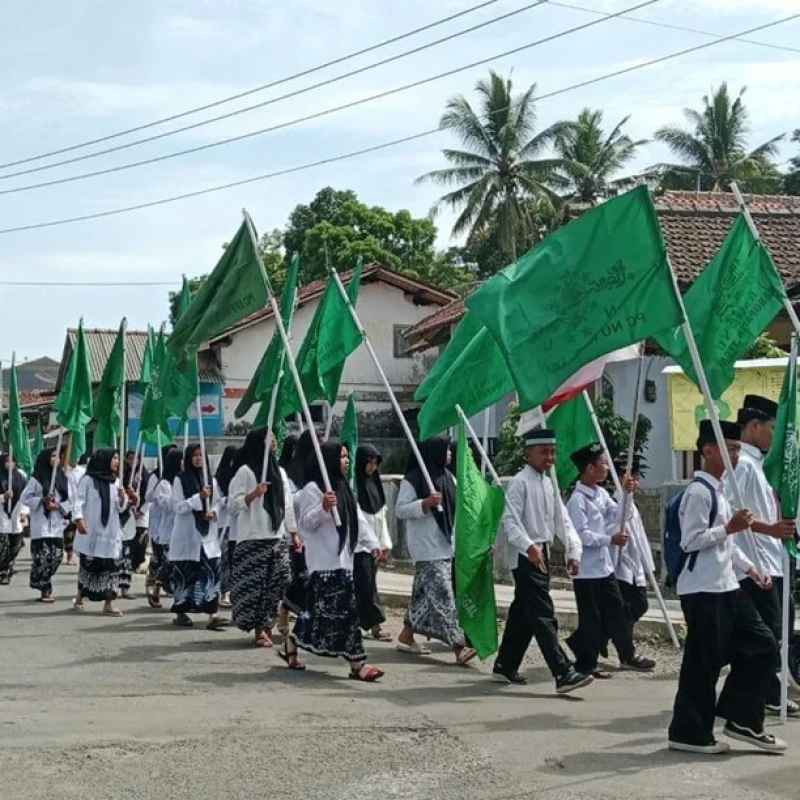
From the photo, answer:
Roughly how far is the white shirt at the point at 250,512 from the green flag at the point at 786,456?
432 centimetres

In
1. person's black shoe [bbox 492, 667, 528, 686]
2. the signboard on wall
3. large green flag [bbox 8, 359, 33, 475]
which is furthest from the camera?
large green flag [bbox 8, 359, 33, 475]

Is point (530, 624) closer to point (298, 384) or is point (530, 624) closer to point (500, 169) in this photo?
point (298, 384)

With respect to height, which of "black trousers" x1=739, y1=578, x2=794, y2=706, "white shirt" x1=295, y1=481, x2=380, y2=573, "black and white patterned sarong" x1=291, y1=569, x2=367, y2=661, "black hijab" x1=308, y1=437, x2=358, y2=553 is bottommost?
"black and white patterned sarong" x1=291, y1=569, x2=367, y2=661

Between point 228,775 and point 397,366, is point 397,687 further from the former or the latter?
point 397,366

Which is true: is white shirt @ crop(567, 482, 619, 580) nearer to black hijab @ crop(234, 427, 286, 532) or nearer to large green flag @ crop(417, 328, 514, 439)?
large green flag @ crop(417, 328, 514, 439)

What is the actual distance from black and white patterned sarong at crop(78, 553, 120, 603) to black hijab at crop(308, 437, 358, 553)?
4.50m

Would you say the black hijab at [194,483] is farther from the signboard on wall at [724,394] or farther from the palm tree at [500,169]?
the palm tree at [500,169]

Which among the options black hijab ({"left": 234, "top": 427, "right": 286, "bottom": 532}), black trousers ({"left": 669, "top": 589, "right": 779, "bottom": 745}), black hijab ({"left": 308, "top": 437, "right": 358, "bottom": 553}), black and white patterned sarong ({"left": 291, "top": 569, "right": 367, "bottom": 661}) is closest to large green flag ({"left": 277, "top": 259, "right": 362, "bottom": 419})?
black hijab ({"left": 234, "top": 427, "right": 286, "bottom": 532})

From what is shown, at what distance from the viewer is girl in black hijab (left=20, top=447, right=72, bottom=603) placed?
15.6 meters

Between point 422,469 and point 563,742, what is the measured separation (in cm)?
375

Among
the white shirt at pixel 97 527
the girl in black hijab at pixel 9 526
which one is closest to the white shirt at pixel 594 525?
the white shirt at pixel 97 527

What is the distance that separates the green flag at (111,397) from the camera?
53.8ft

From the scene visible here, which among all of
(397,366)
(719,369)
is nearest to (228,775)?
(719,369)

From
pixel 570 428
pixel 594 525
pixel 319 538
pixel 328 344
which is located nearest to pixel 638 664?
pixel 594 525
